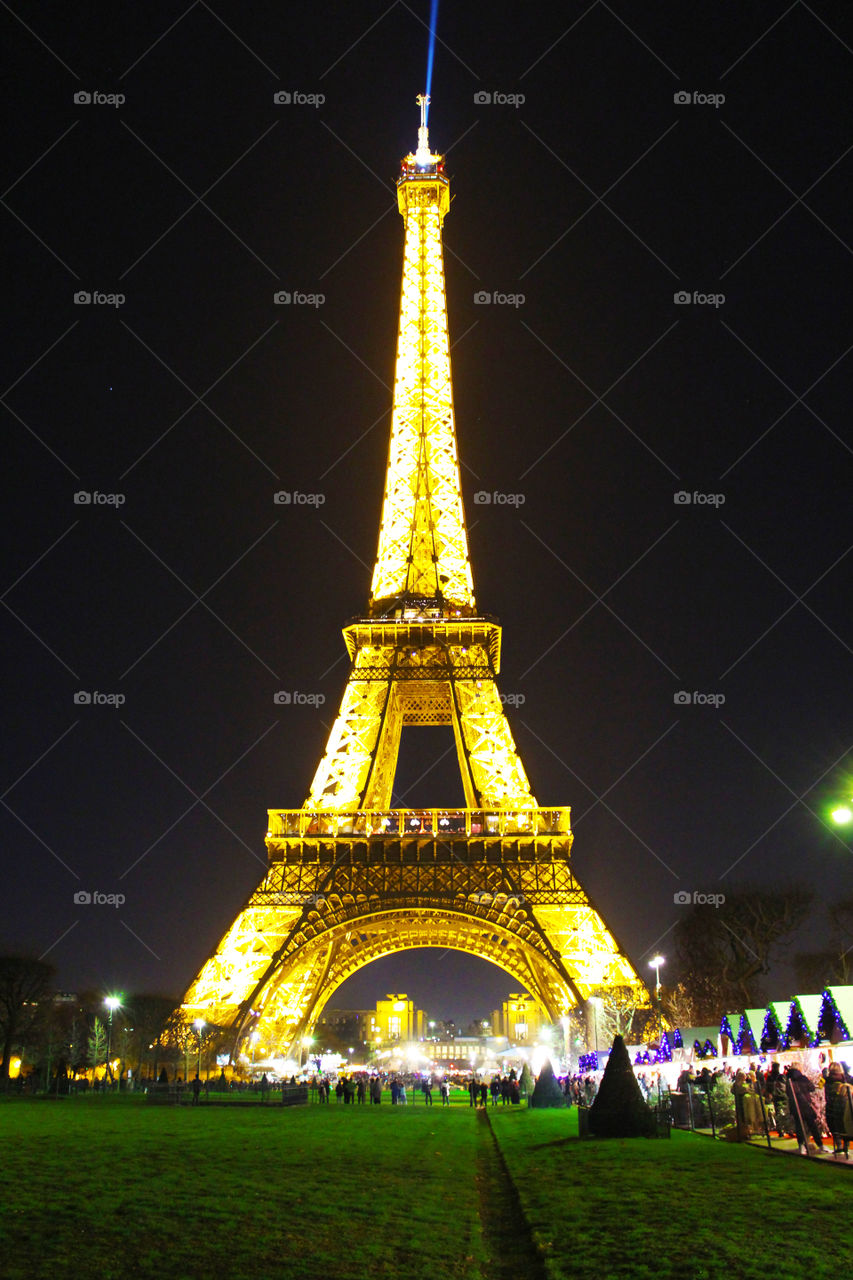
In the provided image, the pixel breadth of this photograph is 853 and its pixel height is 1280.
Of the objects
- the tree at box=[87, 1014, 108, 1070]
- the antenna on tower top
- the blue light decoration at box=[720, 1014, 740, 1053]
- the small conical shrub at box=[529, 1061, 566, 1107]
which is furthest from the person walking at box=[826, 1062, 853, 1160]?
the antenna on tower top

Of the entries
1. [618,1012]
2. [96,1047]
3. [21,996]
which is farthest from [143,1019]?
[618,1012]

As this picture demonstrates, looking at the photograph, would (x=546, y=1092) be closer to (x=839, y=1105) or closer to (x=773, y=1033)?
(x=773, y=1033)

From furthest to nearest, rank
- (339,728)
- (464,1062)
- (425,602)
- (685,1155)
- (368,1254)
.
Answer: (464,1062)
(425,602)
(339,728)
(685,1155)
(368,1254)

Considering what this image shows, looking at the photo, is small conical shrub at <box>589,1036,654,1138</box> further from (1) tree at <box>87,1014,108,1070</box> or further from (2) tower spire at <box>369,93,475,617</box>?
(1) tree at <box>87,1014,108,1070</box>

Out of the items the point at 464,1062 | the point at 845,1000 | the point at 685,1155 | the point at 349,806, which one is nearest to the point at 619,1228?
the point at 685,1155

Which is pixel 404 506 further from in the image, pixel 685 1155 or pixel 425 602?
pixel 685 1155

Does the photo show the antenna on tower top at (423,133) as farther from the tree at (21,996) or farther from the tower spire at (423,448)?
the tree at (21,996)
